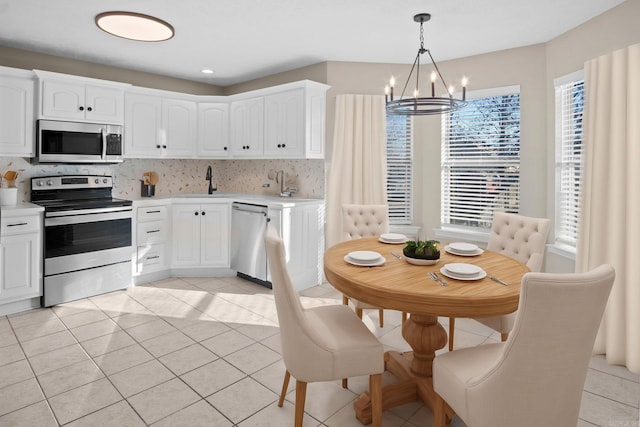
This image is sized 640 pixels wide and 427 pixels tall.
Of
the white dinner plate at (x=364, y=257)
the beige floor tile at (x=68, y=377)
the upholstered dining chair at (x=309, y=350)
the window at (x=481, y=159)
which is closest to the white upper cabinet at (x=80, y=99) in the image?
the beige floor tile at (x=68, y=377)

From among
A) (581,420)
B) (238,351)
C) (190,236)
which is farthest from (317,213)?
(581,420)

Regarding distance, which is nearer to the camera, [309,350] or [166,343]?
[309,350]

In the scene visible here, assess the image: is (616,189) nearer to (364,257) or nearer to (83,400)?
(364,257)

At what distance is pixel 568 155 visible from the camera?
11.5 feet

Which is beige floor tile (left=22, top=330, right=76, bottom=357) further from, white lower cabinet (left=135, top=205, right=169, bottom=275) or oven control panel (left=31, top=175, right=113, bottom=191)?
oven control panel (left=31, top=175, right=113, bottom=191)

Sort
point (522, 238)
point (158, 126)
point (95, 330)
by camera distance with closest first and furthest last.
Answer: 1. point (522, 238)
2. point (95, 330)
3. point (158, 126)

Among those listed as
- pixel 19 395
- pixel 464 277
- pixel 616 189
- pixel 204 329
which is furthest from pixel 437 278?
pixel 19 395

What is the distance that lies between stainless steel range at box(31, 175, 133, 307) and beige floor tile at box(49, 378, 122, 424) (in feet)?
5.74

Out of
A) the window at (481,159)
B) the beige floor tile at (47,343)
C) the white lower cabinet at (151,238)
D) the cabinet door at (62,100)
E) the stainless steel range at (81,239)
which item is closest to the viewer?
the beige floor tile at (47,343)

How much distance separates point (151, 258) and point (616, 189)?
4.44 metres

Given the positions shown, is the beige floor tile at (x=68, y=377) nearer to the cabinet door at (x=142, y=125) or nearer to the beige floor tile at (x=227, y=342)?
the beige floor tile at (x=227, y=342)

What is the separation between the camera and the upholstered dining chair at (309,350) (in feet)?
5.81

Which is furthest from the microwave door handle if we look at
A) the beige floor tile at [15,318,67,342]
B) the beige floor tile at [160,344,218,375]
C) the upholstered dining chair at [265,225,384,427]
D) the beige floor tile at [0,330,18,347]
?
the upholstered dining chair at [265,225,384,427]

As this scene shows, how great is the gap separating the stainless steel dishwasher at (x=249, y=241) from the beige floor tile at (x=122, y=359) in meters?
1.66
